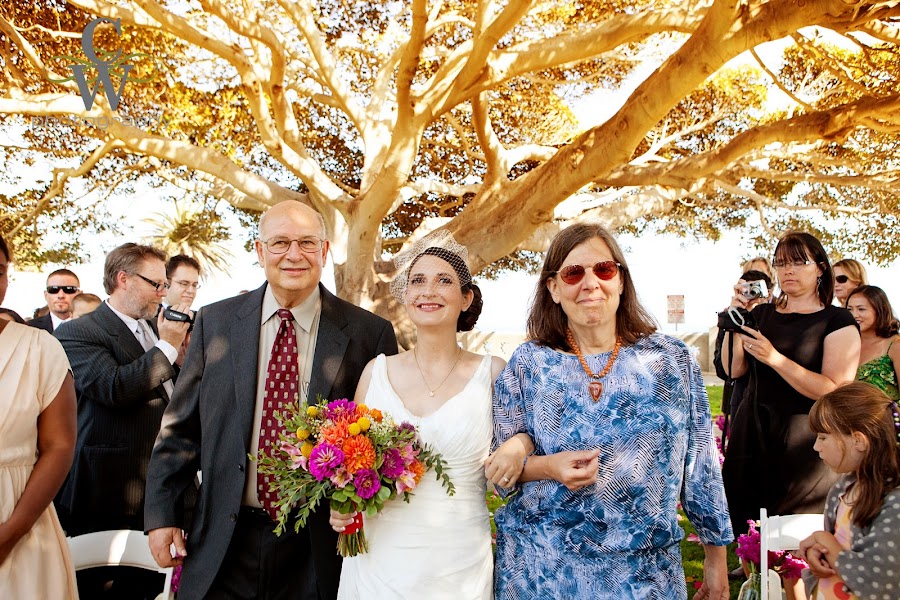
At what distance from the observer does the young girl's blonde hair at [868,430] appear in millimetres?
2617

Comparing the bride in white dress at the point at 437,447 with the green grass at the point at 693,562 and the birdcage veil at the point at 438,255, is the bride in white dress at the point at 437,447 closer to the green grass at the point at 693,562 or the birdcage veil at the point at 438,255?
the birdcage veil at the point at 438,255

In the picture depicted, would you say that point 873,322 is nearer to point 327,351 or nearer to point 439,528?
point 439,528

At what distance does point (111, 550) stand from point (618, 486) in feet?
7.28

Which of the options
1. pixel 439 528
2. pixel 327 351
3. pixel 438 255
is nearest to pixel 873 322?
pixel 438 255

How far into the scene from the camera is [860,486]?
2697 mm

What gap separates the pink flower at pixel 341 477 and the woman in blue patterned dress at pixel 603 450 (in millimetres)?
595

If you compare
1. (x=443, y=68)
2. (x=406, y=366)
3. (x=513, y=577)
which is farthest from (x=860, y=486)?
(x=443, y=68)

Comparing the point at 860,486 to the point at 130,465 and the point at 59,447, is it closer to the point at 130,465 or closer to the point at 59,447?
the point at 59,447

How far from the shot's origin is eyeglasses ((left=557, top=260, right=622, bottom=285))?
242 cm

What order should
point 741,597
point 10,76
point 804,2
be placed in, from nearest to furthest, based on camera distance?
point 741,597 < point 804,2 < point 10,76

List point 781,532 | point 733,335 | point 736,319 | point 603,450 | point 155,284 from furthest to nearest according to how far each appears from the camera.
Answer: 1. point 155,284
2. point 733,335
3. point 736,319
4. point 781,532
5. point 603,450

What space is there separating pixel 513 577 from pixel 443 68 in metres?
8.18

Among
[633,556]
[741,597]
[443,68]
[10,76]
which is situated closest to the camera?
[633,556]

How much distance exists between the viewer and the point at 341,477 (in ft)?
7.14
